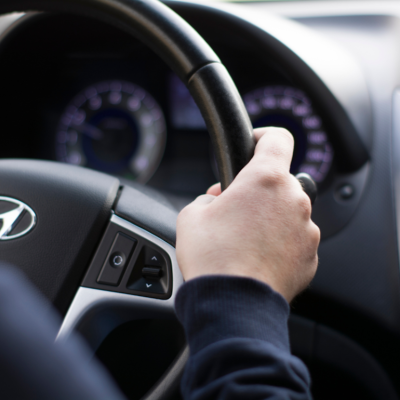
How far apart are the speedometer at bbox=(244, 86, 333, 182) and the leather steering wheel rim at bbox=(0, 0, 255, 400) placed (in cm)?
57

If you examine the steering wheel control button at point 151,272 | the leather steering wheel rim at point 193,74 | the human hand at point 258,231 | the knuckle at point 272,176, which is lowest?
the steering wheel control button at point 151,272

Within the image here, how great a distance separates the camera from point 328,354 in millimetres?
867

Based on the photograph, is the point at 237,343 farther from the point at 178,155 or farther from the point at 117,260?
the point at 178,155

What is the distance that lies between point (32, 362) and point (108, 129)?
1.12 m

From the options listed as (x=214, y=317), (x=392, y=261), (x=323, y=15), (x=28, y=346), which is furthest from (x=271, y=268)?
(x=323, y=15)

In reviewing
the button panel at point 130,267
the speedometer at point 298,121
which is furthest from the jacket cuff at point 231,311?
the speedometer at point 298,121

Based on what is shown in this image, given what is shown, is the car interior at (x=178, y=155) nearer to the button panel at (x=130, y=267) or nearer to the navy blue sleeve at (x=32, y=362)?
the button panel at (x=130, y=267)

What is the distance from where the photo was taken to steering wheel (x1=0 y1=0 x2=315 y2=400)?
0.47m

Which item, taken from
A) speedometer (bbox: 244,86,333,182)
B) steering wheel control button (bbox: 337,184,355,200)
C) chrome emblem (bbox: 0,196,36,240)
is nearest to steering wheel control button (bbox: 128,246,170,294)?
chrome emblem (bbox: 0,196,36,240)

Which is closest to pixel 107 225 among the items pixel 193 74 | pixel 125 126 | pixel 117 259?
pixel 117 259

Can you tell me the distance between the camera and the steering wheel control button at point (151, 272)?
1.86 ft

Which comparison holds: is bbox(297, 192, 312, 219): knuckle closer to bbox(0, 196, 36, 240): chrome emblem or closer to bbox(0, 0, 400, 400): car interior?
bbox(0, 0, 400, 400): car interior

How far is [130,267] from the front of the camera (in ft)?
1.90

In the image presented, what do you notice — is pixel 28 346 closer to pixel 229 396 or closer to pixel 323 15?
pixel 229 396
